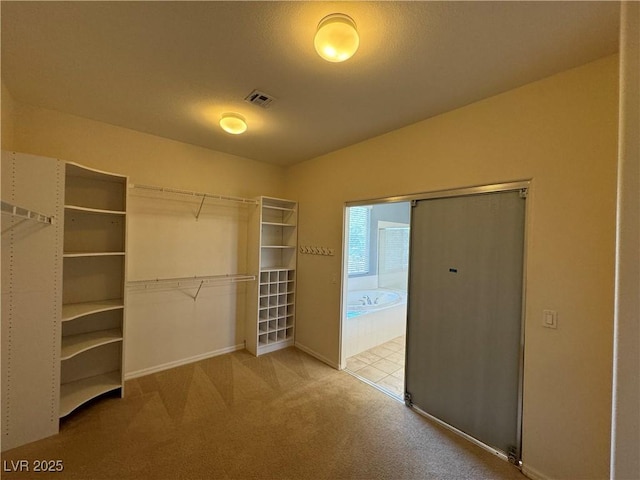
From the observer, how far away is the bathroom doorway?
3240 mm

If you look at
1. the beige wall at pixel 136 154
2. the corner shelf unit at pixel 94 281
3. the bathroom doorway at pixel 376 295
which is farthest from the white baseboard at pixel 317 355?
the beige wall at pixel 136 154

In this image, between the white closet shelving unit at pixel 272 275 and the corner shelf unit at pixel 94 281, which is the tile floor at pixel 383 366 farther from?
the corner shelf unit at pixel 94 281

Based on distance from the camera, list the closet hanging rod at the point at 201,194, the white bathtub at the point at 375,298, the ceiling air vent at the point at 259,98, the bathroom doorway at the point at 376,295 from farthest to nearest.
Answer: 1. the white bathtub at the point at 375,298
2. the bathroom doorway at the point at 376,295
3. the closet hanging rod at the point at 201,194
4. the ceiling air vent at the point at 259,98

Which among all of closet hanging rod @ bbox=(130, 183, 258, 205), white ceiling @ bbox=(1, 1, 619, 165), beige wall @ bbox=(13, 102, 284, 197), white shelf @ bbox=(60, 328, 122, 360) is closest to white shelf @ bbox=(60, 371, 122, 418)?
white shelf @ bbox=(60, 328, 122, 360)

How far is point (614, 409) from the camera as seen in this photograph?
30.1 inches

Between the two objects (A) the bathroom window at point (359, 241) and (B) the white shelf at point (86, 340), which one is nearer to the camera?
(B) the white shelf at point (86, 340)

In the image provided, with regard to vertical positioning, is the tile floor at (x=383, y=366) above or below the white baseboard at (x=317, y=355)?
below

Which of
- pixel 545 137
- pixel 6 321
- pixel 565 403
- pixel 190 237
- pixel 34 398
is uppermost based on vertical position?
pixel 545 137

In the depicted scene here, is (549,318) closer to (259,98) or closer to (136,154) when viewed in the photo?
(259,98)

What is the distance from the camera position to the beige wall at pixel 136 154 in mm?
2367

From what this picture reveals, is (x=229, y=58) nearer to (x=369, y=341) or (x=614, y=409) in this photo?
(x=614, y=409)

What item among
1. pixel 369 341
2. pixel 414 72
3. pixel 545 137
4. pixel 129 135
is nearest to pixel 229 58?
pixel 414 72

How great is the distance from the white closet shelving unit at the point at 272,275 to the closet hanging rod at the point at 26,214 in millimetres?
1986

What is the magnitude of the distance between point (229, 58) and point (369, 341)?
372cm
